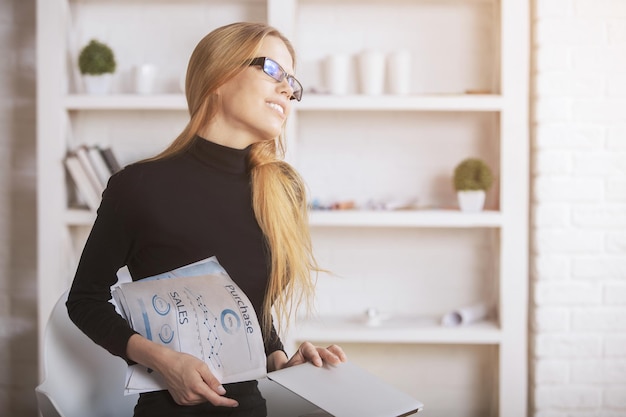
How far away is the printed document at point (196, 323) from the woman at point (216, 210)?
4 cm

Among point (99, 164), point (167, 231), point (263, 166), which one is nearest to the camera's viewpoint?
point (167, 231)

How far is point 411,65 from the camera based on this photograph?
3.07 metres

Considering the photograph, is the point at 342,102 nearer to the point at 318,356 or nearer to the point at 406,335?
the point at 406,335

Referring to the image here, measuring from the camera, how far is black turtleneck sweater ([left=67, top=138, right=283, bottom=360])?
1.21 metres

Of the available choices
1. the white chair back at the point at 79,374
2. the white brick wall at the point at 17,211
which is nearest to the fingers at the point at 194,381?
the white chair back at the point at 79,374

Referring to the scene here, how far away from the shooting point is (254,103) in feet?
4.19

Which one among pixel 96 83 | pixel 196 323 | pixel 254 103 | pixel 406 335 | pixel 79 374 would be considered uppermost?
pixel 96 83

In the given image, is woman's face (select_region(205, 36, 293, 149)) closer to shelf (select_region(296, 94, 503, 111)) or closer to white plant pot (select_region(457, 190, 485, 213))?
shelf (select_region(296, 94, 503, 111))

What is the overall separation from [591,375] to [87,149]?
7.14 ft

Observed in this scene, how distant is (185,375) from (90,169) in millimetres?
1909

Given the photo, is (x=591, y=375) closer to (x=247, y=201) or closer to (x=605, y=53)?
(x=605, y=53)

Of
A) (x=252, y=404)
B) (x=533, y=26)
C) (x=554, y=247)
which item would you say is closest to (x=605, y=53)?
(x=533, y=26)

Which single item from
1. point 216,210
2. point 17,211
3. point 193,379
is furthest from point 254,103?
point 17,211

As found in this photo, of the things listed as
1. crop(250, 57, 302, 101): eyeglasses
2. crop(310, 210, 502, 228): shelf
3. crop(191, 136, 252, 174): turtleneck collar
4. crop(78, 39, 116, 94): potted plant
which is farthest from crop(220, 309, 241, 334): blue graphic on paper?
crop(78, 39, 116, 94): potted plant
